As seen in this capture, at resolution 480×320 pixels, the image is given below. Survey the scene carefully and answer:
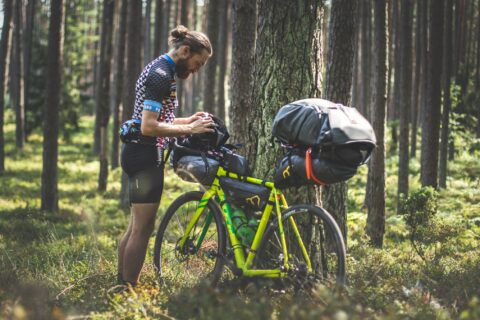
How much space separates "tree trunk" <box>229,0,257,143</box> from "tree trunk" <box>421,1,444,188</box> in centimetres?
350

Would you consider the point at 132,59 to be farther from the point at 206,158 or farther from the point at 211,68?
the point at 206,158

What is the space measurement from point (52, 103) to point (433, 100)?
8.49 m

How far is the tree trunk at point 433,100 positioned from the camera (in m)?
10.2

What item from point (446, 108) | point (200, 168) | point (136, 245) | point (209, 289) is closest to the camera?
point (209, 289)

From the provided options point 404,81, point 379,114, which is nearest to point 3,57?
point 404,81

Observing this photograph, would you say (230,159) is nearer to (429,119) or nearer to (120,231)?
(429,119)

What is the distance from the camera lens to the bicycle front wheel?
16.7 ft

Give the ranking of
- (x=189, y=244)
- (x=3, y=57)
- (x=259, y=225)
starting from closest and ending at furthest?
(x=259, y=225)
(x=189, y=244)
(x=3, y=57)

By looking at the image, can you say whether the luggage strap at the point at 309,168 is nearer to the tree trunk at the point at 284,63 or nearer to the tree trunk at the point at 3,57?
the tree trunk at the point at 284,63

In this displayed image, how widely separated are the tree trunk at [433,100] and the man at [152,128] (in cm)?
659

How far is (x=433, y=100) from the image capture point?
1038cm

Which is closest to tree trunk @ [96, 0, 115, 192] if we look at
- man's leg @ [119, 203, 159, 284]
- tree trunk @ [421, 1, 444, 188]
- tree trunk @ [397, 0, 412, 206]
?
tree trunk @ [397, 0, 412, 206]

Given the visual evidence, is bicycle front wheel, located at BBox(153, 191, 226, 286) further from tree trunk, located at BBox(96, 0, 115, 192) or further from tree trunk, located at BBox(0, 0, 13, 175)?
tree trunk, located at BBox(0, 0, 13, 175)

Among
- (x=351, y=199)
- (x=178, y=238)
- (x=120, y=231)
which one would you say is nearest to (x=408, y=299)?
(x=178, y=238)
